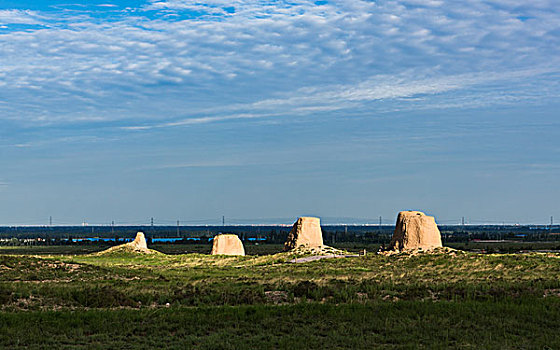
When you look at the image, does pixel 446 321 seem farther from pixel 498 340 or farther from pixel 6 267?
pixel 6 267

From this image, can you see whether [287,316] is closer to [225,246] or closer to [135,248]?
[225,246]

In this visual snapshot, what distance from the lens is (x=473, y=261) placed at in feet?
126

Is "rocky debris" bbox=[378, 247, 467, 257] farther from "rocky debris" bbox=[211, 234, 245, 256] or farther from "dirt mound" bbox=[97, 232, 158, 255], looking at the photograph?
"dirt mound" bbox=[97, 232, 158, 255]

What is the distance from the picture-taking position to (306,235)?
56219 mm

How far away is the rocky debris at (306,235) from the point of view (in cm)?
5605

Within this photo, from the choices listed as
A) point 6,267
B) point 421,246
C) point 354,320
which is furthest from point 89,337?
point 421,246

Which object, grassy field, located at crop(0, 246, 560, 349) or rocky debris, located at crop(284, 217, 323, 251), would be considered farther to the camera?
rocky debris, located at crop(284, 217, 323, 251)

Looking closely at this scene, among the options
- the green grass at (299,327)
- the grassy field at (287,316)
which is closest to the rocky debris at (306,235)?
the grassy field at (287,316)

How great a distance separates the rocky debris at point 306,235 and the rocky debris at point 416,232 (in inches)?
394

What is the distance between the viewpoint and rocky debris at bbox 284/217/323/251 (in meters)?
56.1

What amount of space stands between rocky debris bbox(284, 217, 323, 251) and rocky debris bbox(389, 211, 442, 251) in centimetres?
1001

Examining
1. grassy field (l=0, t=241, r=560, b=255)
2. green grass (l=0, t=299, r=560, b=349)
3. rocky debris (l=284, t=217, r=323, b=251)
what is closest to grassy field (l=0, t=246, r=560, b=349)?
green grass (l=0, t=299, r=560, b=349)

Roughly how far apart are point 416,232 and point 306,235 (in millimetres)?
12115

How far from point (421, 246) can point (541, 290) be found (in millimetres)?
24178
